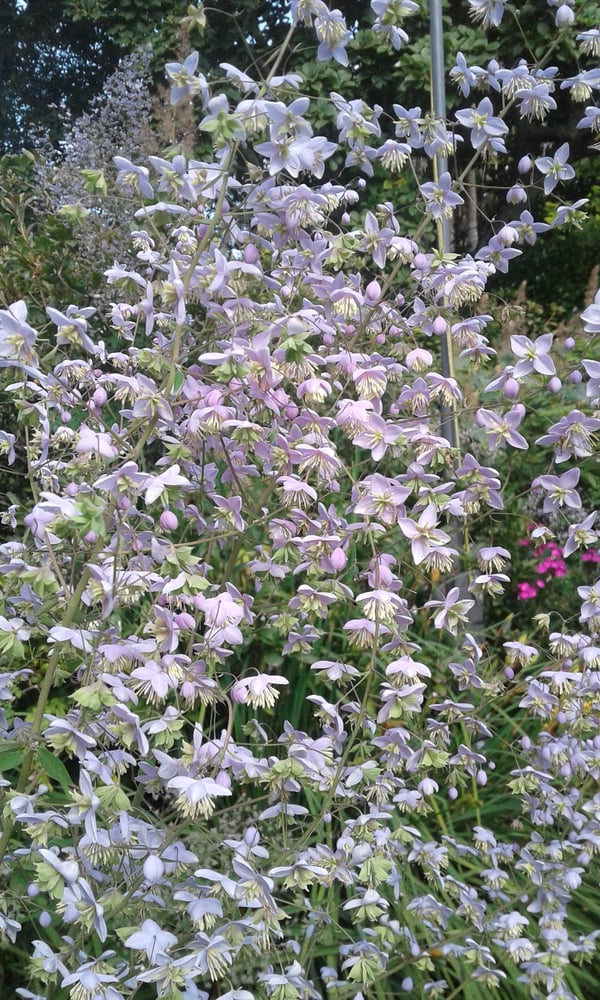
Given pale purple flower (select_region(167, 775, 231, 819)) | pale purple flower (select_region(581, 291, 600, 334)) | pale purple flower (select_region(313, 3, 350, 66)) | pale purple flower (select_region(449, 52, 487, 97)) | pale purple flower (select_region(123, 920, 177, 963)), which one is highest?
pale purple flower (select_region(313, 3, 350, 66))

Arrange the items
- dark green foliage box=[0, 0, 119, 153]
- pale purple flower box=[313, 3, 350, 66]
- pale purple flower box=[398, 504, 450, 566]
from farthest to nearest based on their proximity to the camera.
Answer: dark green foliage box=[0, 0, 119, 153]
pale purple flower box=[398, 504, 450, 566]
pale purple flower box=[313, 3, 350, 66]

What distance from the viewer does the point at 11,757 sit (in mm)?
1354

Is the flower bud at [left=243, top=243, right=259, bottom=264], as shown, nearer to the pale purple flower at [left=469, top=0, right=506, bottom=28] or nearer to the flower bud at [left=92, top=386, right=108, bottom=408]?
the flower bud at [left=92, top=386, right=108, bottom=408]

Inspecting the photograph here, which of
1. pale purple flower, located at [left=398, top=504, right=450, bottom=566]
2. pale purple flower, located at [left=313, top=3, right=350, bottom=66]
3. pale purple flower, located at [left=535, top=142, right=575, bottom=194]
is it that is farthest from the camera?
pale purple flower, located at [left=535, top=142, right=575, bottom=194]

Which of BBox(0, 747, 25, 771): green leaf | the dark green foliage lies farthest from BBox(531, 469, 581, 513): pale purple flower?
the dark green foliage

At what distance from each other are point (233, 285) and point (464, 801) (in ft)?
5.84

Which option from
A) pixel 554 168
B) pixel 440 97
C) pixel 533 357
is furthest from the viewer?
pixel 440 97

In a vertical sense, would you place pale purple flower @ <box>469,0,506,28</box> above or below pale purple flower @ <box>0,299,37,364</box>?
above

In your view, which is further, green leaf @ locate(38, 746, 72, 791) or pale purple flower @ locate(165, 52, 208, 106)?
green leaf @ locate(38, 746, 72, 791)

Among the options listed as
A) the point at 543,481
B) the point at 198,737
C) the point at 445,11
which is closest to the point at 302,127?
the point at 543,481

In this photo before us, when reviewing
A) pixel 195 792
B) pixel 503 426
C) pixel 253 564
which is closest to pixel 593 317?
pixel 503 426

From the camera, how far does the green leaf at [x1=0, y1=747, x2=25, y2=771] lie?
133 centimetres

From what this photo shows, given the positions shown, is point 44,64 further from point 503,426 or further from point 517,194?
point 503,426

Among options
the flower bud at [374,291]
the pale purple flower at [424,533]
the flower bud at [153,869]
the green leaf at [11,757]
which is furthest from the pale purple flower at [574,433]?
the green leaf at [11,757]
